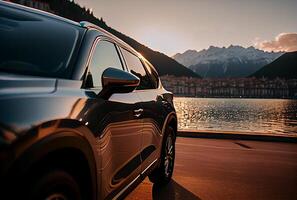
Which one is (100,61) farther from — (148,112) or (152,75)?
(152,75)

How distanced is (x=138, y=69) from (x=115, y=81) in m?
1.55

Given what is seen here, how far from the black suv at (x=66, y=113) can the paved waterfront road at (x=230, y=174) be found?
1.26 m

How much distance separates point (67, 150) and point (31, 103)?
34 cm

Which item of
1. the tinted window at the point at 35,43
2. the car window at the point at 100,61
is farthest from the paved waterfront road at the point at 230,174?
the tinted window at the point at 35,43

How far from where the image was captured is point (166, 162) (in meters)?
4.56

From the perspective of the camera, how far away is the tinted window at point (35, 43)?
2062mm

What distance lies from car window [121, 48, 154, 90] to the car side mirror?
1010 mm

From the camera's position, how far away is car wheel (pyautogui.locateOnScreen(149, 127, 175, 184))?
14.2 feet

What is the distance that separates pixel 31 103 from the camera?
1582 mm

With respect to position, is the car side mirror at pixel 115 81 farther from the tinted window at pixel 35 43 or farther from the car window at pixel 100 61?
the tinted window at pixel 35 43

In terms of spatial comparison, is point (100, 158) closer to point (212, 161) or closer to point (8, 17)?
point (8, 17)

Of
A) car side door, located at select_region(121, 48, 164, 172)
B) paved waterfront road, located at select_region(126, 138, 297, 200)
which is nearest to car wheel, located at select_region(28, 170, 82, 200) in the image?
car side door, located at select_region(121, 48, 164, 172)

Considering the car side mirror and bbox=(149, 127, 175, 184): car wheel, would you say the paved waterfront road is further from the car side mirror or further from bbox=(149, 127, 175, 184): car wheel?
the car side mirror

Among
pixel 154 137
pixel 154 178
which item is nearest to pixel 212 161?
pixel 154 178
